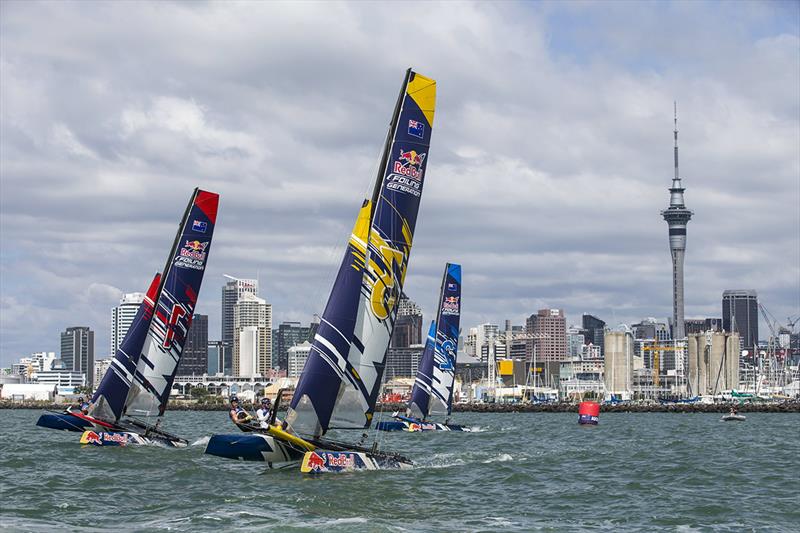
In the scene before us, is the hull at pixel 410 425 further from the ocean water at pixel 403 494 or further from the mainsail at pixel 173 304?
the ocean water at pixel 403 494

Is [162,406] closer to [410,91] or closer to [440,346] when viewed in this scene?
[410,91]

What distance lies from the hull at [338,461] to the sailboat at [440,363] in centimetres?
3413

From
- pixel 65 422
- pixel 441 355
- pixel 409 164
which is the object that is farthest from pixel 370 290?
pixel 441 355

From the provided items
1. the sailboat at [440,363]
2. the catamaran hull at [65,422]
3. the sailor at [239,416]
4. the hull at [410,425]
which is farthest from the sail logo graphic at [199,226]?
the sailboat at [440,363]

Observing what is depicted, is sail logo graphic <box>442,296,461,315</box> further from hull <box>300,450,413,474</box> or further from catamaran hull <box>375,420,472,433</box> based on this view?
hull <box>300,450,413,474</box>

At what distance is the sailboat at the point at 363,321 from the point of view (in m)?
31.4

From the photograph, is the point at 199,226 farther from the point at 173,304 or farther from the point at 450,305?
the point at 450,305

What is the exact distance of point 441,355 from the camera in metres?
68.5

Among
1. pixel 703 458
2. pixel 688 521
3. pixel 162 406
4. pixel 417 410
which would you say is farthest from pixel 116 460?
pixel 417 410

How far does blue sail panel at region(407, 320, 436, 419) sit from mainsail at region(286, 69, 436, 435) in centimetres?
3481

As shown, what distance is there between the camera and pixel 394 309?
110 ft

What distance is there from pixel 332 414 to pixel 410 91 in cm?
922

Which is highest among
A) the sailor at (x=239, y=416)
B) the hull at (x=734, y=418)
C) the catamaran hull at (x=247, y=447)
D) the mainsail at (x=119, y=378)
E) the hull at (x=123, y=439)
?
the mainsail at (x=119, y=378)

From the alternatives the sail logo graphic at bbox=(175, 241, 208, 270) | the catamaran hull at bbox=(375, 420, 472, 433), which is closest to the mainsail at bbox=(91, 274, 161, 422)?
the sail logo graphic at bbox=(175, 241, 208, 270)
